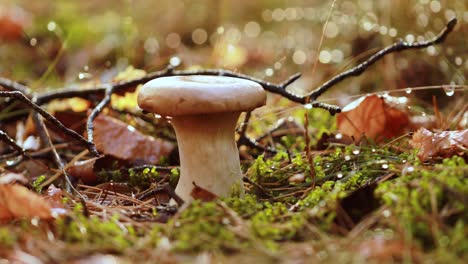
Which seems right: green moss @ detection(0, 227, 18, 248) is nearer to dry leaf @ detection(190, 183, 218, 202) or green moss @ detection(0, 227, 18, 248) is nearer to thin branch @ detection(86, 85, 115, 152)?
dry leaf @ detection(190, 183, 218, 202)

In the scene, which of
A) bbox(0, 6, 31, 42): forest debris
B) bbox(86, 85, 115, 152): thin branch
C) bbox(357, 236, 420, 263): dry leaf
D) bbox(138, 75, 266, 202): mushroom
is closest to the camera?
bbox(357, 236, 420, 263): dry leaf

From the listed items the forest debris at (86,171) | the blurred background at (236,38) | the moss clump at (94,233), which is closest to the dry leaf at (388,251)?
the moss clump at (94,233)

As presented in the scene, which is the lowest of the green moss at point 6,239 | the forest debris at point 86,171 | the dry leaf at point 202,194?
the forest debris at point 86,171

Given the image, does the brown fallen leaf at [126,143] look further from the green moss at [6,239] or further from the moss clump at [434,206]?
the moss clump at [434,206]

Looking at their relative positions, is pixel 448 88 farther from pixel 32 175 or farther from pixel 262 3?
pixel 262 3

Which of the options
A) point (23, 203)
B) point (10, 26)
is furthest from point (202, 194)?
point (10, 26)

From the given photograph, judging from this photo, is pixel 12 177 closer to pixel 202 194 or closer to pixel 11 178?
pixel 11 178

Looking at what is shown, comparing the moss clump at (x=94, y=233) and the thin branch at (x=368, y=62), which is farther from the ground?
the thin branch at (x=368, y=62)

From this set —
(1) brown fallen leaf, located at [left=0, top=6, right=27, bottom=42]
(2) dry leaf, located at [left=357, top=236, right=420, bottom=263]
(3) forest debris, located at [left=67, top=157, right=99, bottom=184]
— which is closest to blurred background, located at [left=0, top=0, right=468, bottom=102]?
(1) brown fallen leaf, located at [left=0, top=6, right=27, bottom=42]

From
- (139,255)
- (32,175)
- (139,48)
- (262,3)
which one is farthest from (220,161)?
(262,3)
